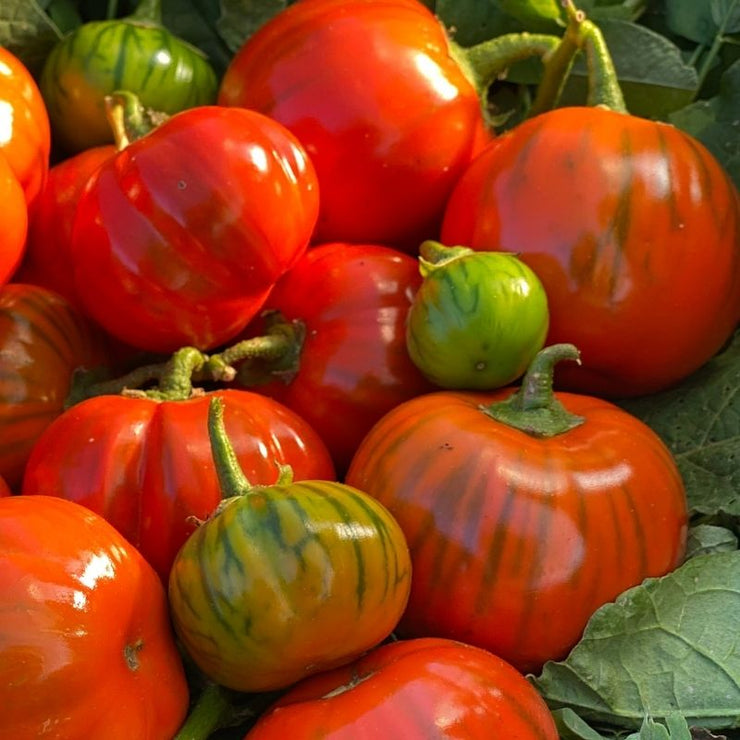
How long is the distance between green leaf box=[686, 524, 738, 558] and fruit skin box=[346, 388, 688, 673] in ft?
0.29

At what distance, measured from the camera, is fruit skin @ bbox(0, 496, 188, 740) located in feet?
2.95

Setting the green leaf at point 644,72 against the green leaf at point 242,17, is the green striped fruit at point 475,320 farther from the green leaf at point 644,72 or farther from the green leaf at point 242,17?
the green leaf at point 242,17

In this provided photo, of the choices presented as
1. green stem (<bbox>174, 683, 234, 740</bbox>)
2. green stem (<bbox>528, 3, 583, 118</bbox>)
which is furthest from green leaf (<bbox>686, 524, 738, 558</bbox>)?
green stem (<bbox>528, 3, 583, 118</bbox>)

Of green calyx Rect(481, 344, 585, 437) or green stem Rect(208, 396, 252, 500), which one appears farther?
green calyx Rect(481, 344, 585, 437)

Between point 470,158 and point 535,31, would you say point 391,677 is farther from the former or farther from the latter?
point 535,31

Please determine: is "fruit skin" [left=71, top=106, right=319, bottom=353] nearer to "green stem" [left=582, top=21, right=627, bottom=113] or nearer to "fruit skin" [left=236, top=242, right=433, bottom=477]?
"fruit skin" [left=236, top=242, right=433, bottom=477]

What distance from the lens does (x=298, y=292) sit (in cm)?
146

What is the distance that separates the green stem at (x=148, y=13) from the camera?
182cm

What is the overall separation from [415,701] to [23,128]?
94cm

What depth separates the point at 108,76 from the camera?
1692mm

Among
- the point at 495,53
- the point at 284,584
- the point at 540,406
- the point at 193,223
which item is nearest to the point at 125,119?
the point at 193,223

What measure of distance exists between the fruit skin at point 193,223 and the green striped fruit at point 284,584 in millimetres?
372

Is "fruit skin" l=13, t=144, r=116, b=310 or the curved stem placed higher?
the curved stem

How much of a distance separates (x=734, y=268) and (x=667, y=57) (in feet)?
1.56
